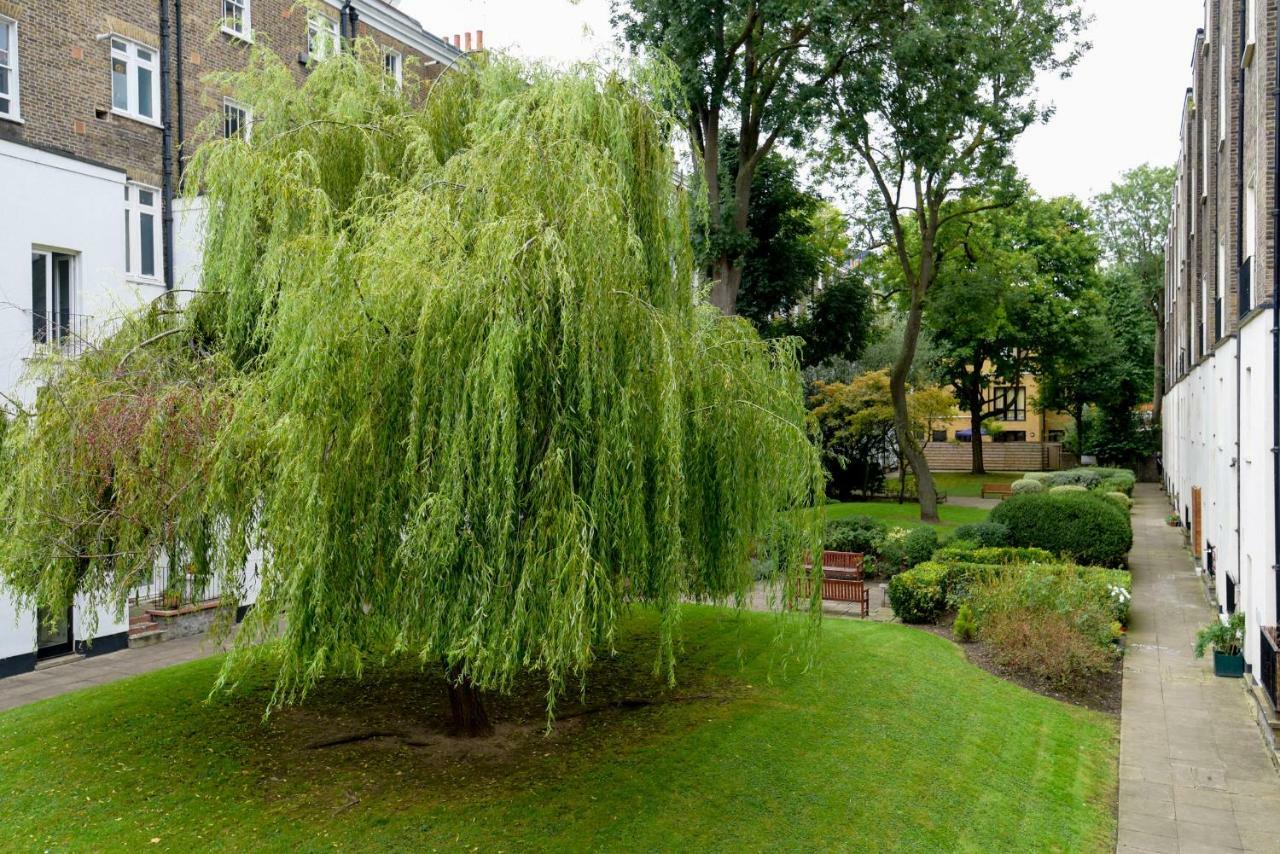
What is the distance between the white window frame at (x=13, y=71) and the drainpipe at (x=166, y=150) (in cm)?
280

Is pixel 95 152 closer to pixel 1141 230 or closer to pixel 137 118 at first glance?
pixel 137 118

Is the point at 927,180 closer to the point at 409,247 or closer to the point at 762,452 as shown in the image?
the point at 762,452

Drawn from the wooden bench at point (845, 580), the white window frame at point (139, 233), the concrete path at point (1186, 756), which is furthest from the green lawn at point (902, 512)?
the white window frame at point (139, 233)

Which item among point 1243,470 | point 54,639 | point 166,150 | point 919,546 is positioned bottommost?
point 54,639

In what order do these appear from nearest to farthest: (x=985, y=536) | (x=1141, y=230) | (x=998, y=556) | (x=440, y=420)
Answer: (x=440, y=420) → (x=998, y=556) → (x=985, y=536) → (x=1141, y=230)

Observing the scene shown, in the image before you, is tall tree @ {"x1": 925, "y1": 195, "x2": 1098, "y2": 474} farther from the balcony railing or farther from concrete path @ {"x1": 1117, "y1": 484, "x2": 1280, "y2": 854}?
the balcony railing

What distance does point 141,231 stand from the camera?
17156 millimetres

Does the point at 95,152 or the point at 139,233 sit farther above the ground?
the point at 95,152

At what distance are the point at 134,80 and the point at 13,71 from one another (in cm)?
Answer: 239

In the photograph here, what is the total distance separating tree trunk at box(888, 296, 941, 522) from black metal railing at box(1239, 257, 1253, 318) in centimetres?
1400

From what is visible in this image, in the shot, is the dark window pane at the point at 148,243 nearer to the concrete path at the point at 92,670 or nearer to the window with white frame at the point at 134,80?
the window with white frame at the point at 134,80

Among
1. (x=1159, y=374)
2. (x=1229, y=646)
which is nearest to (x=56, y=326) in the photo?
(x=1229, y=646)

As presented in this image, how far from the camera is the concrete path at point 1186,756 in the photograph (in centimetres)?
916

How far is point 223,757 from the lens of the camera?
9.77 meters
